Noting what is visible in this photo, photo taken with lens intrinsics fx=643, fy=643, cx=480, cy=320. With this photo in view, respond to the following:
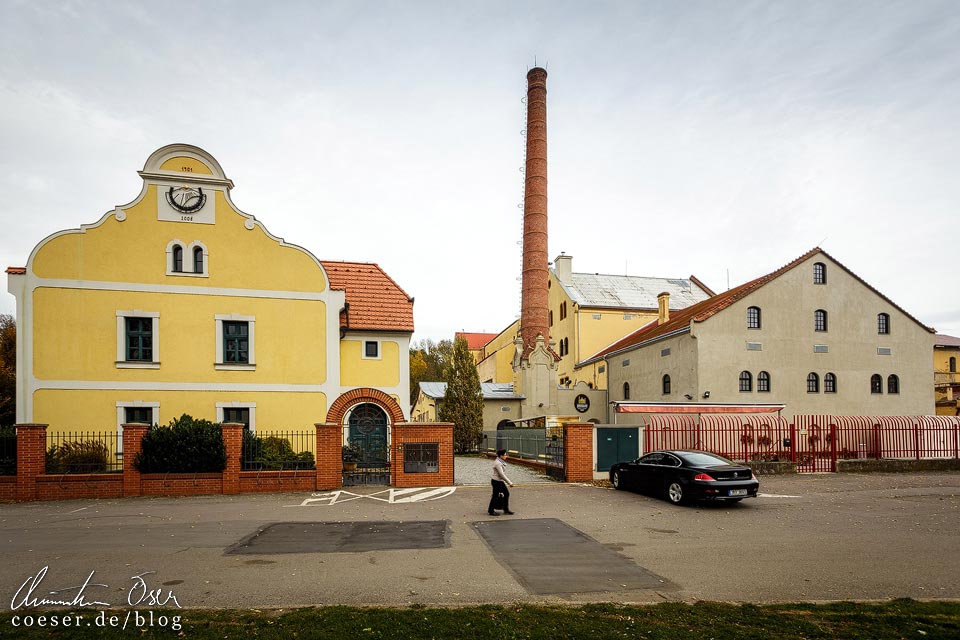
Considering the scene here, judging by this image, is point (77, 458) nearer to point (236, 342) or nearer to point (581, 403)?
point (236, 342)

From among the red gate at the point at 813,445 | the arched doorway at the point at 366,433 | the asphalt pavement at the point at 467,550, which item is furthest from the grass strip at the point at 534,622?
the red gate at the point at 813,445

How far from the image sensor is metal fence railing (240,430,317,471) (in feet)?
59.4

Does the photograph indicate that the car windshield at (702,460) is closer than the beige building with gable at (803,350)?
Yes

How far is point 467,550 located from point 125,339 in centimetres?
1730

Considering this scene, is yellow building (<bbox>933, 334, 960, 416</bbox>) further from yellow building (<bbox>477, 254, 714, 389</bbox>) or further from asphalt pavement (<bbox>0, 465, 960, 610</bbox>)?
asphalt pavement (<bbox>0, 465, 960, 610</bbox>)

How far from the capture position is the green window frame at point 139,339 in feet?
72.9

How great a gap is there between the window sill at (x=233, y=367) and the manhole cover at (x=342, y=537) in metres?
11.4

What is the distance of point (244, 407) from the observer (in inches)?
901

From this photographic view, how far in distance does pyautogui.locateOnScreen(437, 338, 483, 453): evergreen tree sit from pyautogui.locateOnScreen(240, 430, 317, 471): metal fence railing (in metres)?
17.0

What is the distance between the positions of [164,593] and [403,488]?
10.7 metres

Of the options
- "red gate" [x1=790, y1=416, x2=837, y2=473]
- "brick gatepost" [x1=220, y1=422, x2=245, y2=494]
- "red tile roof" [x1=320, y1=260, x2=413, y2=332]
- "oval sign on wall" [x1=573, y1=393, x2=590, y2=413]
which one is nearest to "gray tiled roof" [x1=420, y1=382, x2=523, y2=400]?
"oval sign on wall" [x1=573, y1=393, x2=590, y2=413]

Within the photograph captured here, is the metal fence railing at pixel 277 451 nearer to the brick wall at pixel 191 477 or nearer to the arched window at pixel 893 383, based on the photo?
the brick wall at pixel 191 477

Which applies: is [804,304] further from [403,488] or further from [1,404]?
[1,404]

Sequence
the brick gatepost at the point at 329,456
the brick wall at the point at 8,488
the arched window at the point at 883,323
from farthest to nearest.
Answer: the arched window at the point at 883,323 < the brick gatepost at the point at 329,456 < the brick wall at the point at 8,488
